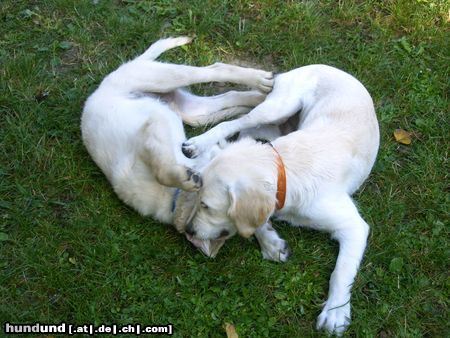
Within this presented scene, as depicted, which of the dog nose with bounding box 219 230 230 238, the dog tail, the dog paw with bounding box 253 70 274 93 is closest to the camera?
the dog nose with bounding box 219 230 230 238

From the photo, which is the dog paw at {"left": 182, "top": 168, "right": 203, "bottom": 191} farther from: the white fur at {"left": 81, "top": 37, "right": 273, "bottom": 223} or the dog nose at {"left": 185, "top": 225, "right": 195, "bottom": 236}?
the dog nose at {"left": 185, "top": 225, "right": 195, "bottom": 236}

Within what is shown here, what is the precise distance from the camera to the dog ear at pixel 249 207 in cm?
328

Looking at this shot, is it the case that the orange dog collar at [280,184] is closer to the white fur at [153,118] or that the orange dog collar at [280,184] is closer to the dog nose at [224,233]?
the dog nose at [224,233]

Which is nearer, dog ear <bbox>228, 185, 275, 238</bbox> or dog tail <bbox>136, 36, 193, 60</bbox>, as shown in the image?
dog ear <bbox>228, 185, 275, 238</bbox>

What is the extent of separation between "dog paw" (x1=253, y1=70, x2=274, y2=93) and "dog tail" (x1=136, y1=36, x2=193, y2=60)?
2.34 ft

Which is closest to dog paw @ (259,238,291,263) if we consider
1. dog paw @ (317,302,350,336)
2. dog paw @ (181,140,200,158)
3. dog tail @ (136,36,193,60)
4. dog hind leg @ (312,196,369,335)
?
dog hind leg @ (312,196,369,335)

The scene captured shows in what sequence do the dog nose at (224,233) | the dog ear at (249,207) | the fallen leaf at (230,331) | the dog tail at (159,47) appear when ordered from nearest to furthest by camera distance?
the dog ear at (249,207), the fallen leaf at (230,331), the dog nose at (224,233), the dog tail at (159,47)

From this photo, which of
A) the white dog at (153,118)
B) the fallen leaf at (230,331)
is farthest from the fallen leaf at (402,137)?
the fallen leaf at (230,331)

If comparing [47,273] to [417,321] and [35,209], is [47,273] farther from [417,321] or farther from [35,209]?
[417,321]

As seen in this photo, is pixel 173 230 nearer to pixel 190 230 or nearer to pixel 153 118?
pixel 190 230

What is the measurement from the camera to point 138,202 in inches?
152

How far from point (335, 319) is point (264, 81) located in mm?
1759

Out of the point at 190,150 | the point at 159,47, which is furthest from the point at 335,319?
the point at 159,47

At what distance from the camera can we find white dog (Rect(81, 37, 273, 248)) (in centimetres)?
381
